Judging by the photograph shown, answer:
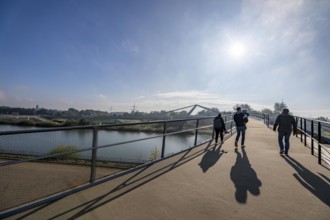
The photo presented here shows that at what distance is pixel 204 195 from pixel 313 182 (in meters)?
2.51

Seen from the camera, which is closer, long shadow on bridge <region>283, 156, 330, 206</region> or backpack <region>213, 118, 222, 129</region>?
long shadow on bridge <region>283, 156, 330, 206</region>

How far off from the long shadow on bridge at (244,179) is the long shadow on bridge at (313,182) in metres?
0.88

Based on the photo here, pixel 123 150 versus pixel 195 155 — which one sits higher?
pixel 195 155

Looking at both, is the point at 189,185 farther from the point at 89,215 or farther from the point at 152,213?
the point at 89,215

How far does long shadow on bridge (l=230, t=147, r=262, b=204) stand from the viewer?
3.82m

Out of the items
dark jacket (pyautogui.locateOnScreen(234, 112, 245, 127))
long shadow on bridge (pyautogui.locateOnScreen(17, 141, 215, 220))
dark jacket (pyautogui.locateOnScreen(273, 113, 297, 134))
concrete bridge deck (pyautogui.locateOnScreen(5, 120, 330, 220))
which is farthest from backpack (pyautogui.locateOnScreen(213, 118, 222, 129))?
concrete bridge deck (pyautogui.locateOnScreen(5, 120, 330, 220))

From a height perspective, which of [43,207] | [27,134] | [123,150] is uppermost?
[27,134]

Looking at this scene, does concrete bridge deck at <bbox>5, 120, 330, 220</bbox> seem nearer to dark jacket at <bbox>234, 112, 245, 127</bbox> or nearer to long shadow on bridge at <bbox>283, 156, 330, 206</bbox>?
long shadow on bridge at <bbox>283, 156, 330, 206</bbox>

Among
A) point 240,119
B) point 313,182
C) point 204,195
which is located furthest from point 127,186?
point 240,119

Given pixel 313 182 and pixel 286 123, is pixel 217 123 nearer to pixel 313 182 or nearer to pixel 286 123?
pixel 286 123

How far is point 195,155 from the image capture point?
23.1ft

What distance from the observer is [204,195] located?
12.1 feet

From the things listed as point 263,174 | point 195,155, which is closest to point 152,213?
point 263,174

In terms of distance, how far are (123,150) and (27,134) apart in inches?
1429
